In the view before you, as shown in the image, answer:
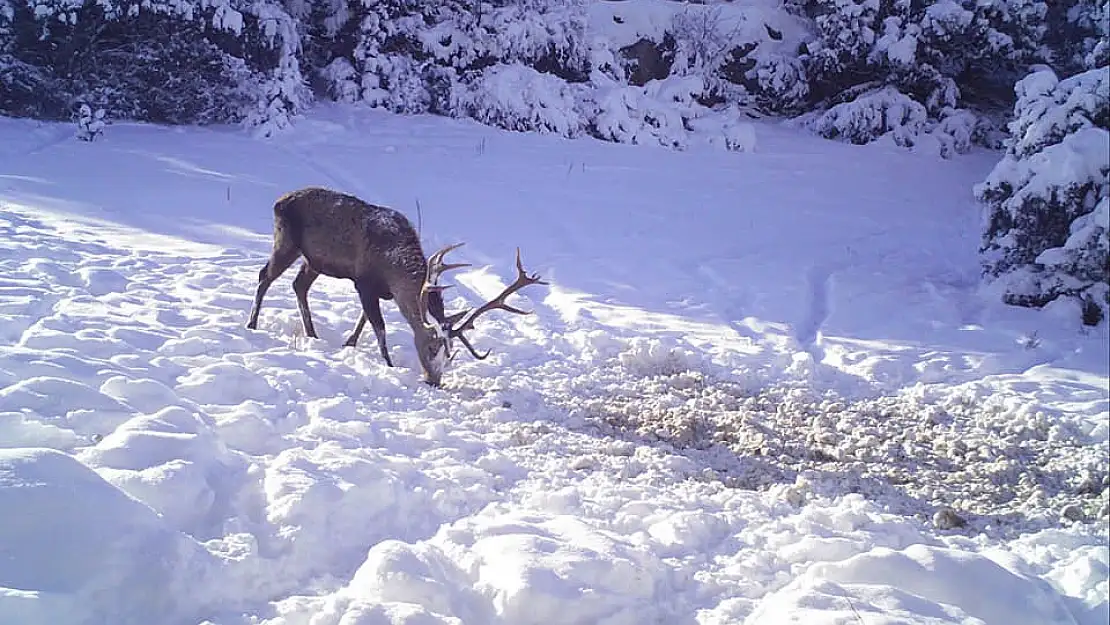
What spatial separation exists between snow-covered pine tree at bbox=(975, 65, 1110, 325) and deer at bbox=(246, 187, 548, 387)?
10.1 feet

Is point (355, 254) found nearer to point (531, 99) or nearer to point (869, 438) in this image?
point (869, 438)

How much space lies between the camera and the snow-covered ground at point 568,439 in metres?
2.92

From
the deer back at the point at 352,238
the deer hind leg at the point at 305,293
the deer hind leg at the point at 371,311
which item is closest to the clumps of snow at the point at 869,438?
the deer hind leg at the point at 371,311

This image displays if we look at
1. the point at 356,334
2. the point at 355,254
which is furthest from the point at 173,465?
the point at 355,254

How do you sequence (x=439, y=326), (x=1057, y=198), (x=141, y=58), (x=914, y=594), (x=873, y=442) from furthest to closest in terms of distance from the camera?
(x=141, y=58)
(x=439, y=326)
(x=873, y=442)
(x=914, y=594)
(x=1057, y=198)

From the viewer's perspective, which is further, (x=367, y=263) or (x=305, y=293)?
(x=305, y=293)

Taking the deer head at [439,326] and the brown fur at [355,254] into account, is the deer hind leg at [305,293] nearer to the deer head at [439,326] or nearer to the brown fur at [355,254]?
the brown fur at [355,254]

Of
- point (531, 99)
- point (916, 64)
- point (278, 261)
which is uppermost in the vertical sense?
point (916, 64)

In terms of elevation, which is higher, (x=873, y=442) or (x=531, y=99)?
(x=531, y=99)

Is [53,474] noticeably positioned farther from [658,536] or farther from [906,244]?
[906,244]

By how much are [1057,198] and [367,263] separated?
15.2ft

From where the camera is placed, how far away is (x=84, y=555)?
274 cm

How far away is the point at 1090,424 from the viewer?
7.41 feet

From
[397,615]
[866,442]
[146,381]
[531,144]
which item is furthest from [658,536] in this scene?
[531,144]
